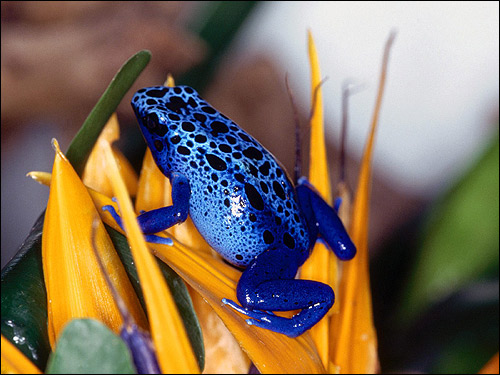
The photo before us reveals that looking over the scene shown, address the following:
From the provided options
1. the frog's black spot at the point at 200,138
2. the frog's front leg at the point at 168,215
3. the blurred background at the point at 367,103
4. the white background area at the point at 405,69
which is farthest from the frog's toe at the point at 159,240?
the white background area at the point at 405,69

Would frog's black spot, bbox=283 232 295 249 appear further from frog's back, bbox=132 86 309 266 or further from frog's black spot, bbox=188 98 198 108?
frog's black spot, bbox=188 98 198 108

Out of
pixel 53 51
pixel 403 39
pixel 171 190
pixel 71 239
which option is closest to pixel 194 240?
pixel 171 190

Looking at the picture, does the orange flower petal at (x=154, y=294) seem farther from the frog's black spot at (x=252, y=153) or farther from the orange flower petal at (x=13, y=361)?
the frog's black spot at (x=252, y=153)

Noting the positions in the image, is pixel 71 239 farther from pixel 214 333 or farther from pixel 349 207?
pixel 349 207

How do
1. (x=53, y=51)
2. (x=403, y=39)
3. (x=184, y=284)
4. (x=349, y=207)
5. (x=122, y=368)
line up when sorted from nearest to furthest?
(x=122, y=368), (x=184, y=284), (x=349, y=207), (x=53, y=51), (x=403, y=39)

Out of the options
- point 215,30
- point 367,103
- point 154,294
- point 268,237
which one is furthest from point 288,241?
Result: point 367,103
